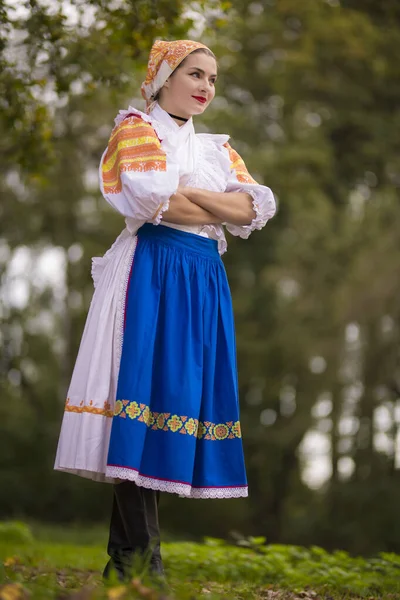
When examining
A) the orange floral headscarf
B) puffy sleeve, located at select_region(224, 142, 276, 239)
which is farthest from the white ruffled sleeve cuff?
the orange floral headscarf

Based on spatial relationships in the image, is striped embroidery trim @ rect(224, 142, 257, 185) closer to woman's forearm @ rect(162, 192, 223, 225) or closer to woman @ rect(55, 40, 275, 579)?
woman @ rect(55, 40, 275, 579)

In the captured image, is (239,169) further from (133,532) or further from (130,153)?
(133,532)

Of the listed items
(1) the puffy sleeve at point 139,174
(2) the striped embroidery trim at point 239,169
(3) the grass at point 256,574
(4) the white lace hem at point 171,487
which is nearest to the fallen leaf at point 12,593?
(3) the grass at point 256,574

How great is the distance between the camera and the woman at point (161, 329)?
328 centimetres

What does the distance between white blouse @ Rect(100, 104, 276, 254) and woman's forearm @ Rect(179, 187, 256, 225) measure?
4 centimetres

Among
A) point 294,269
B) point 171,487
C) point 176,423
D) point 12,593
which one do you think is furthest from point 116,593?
point 294,269

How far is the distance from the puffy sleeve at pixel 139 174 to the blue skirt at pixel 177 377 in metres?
0.21

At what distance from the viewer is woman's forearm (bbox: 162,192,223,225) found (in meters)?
3.37

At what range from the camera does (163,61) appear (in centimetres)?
356

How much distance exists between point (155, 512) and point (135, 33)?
322 cm

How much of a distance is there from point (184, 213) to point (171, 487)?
39.6 inches

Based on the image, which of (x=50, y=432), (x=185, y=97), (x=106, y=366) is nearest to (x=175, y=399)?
(x=106, y=366)

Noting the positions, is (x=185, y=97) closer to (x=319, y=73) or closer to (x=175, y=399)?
(x=175, y=399)

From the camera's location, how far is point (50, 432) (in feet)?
54.7
